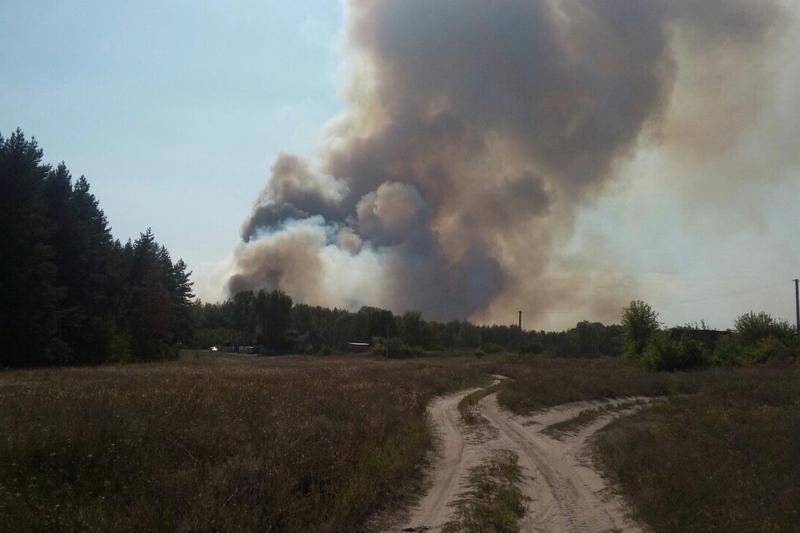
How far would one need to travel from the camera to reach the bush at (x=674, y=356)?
56.8 m

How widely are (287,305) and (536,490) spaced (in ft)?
380

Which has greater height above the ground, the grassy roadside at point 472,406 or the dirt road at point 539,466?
the grassy roadside at point 472,406

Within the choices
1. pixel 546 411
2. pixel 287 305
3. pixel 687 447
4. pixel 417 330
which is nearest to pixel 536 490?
pixel 687 447

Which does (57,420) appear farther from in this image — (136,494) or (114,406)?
(136,494)

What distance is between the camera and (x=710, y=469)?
12719 mm

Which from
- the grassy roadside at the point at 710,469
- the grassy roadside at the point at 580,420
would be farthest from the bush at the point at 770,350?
the grassy roadside at the point at 710,469

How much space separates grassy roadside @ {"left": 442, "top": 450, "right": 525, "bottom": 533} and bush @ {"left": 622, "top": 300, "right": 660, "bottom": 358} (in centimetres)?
6308

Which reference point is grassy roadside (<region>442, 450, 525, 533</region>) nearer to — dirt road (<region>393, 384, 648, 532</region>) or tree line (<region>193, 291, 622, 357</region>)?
dirt road (<region>393, 384, 648, 532</region>)

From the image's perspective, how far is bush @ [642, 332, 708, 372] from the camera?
186 feet

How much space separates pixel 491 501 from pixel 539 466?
200 inches

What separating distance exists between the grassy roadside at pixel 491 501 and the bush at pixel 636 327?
207 ft

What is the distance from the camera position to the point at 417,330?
395ft

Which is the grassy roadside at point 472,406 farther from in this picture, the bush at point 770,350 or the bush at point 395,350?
the bush at point 395,350

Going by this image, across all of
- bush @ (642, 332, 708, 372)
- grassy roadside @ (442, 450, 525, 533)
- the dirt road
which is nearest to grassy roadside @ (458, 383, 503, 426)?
the dirt road
